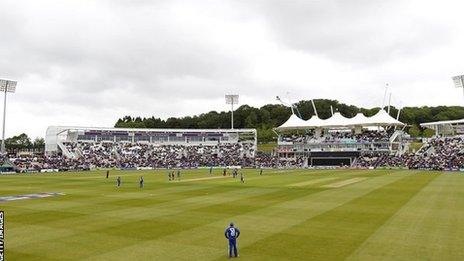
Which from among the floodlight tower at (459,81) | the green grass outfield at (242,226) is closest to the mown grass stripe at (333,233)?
the green grass outfield at (242,226)

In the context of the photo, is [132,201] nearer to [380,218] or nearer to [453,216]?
[380,218]

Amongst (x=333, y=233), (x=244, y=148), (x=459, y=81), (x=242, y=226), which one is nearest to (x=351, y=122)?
(x=459, y=81)

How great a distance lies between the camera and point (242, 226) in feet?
76.9

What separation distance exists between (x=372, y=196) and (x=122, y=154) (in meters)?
93.5

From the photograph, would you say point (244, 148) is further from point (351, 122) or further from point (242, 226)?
point (242, 226)

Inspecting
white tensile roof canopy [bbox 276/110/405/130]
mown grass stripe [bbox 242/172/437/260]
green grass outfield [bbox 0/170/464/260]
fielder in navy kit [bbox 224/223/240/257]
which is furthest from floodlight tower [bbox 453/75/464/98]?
fielder in navy kit [bbox 224/223/240/257]

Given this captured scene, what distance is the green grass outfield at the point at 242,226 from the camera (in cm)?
1770

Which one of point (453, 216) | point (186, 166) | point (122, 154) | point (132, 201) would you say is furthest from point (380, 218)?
point (122, 154)

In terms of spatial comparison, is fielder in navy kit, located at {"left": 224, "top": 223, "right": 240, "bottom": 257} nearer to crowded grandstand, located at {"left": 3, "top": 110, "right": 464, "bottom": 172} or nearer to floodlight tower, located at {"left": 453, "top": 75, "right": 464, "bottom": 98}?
crowded grandstand, located at {"left": 3, "top": 110, "right": 464, "bottom": 172}

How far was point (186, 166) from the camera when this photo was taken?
108 metres

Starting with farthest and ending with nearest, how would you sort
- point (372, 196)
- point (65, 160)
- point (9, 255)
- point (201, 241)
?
1. point (65, 160)
2. point (372, 196)
3. point (201, 241)
4. point (9, 255)

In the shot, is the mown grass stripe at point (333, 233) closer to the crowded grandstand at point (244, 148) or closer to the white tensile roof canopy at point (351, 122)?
the crowded grandstand at point (244, 148)

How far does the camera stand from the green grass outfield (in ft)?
58.1

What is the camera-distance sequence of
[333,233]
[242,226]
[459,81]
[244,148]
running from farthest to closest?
[244,148] < [459,81] < [242,226] < [333,233]
